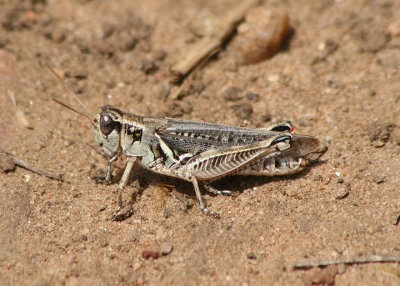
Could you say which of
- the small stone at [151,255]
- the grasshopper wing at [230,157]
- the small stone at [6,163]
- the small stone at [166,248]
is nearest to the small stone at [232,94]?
the grasshopper wing at [230,157]

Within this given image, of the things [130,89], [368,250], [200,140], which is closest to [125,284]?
[200,140]

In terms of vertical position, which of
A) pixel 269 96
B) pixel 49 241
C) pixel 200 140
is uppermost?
pixel 269 96

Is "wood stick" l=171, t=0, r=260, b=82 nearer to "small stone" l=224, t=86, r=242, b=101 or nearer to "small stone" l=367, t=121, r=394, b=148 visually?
"small stone" l=224, t=86, r=242, b=101

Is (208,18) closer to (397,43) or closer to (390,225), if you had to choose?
(397,43)

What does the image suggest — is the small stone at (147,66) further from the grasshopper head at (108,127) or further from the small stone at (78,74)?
the grasshopper head at (108,127)

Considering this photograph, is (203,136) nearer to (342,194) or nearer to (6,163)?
(342,194)

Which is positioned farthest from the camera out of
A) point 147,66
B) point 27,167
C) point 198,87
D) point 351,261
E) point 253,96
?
point 147,66

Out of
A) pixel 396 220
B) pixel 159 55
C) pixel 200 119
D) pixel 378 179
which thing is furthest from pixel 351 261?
pixel 159 55
